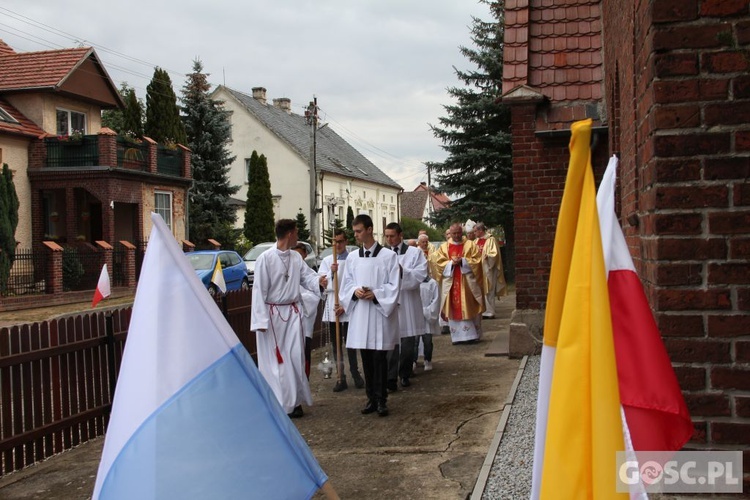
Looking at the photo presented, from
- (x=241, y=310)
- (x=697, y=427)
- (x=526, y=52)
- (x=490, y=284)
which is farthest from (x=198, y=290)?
(x=490, y=284)

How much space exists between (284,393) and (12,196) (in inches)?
790

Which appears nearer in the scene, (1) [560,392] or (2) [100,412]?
(1) [560,392]

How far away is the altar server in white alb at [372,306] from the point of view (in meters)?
8.25

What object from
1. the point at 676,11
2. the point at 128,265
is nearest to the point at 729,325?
the point at 676,11

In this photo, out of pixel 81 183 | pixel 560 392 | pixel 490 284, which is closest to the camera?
pixel 560 392

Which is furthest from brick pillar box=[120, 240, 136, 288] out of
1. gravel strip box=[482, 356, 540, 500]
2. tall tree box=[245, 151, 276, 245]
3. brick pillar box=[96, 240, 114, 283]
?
gravel strip box=[482, 356, 540, 500]

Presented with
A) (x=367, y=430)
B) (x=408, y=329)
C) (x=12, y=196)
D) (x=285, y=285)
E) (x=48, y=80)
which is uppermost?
(x=48, y=80)

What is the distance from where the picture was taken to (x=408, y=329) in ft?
33.0

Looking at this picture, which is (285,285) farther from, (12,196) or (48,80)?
(48,80)

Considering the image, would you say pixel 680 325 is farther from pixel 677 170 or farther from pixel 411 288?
pixel 411 288

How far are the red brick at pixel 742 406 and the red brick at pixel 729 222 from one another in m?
0.61

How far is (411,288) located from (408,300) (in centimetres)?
17

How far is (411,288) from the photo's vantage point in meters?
10.2

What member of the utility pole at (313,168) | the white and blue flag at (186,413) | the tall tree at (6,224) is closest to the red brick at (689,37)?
the white and blue flag at (186,413)
